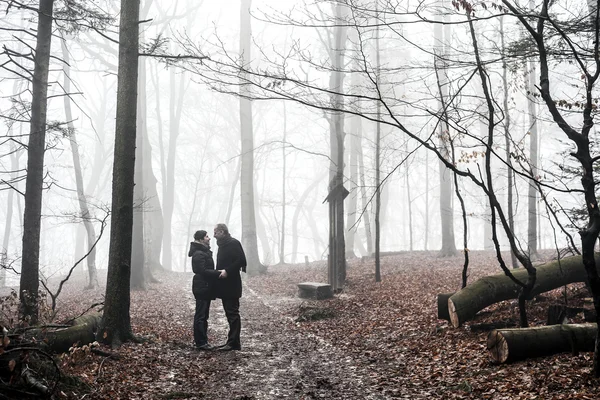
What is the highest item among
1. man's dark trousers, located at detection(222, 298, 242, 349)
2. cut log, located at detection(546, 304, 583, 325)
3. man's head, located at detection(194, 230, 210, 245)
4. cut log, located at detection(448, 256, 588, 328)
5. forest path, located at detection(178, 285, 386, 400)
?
man's head, located at detection(194, 230, 210, 245)

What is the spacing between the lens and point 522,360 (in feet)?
21.4

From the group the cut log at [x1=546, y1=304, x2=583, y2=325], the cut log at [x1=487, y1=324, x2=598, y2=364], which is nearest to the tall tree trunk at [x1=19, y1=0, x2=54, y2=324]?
the cut log at [x1=487, y1=324, x2=598, y2=364]

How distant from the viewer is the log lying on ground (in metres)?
7.19

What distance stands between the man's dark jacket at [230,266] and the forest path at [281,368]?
1037 millimetres

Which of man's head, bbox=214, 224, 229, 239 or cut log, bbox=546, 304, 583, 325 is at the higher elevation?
man's head, bbox=214, 224, 229, 239

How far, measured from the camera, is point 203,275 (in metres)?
9.30

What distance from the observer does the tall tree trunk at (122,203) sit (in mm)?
8727

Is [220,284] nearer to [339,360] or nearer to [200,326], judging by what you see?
[200,326]

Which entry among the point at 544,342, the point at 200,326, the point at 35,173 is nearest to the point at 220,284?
the point at 200,326

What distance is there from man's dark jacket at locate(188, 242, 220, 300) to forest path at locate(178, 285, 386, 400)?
108 cm

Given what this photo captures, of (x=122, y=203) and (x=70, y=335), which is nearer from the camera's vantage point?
(x=70, y=335)

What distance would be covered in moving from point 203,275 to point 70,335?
240 cm

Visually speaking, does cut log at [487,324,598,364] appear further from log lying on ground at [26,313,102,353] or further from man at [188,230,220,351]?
log lying on ground at [26,313,102,353]

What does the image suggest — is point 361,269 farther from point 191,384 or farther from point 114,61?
point 114,61
